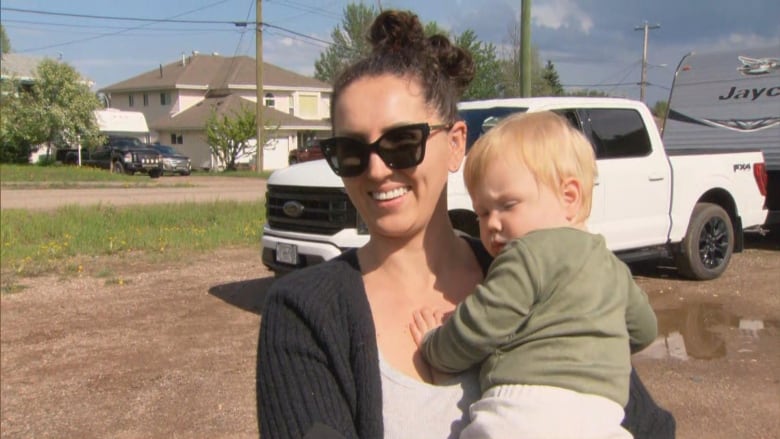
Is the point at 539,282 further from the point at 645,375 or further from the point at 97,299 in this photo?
the point at 97,299

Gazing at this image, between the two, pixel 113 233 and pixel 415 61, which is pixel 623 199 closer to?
pixel 415 61

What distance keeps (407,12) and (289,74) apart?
2420 inches

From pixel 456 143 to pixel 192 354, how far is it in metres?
4.98

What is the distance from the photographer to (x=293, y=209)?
7355 mm

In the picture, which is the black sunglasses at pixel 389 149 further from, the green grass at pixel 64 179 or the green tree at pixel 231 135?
the green tree at pixel 231 135

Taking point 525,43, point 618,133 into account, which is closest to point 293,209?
point 618,133

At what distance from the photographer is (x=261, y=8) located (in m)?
34.3

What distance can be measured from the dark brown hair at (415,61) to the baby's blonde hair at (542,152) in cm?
13

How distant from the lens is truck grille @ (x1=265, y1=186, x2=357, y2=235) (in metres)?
6.88

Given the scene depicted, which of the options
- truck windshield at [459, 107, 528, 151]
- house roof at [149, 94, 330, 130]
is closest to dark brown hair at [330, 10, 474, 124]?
truck windshield at [459, 107, 528, 151]

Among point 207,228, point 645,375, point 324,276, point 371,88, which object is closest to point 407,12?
point 371,88

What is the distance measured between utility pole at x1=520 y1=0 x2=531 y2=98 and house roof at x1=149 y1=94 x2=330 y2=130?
37397mm

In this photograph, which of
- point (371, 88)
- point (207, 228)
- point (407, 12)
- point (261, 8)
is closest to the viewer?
point (371, 88)

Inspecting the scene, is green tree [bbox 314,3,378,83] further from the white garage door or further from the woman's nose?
the white garage door
